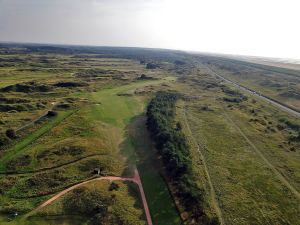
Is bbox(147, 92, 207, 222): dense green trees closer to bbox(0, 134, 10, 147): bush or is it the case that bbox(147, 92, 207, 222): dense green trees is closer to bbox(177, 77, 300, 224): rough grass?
bbox(177, 77, 300, 224): rough grass

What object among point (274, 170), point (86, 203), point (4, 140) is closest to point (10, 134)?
point (4, 140)

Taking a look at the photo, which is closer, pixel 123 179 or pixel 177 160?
pixel 123 179

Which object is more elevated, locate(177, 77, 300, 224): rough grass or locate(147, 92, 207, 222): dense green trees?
locate(147, 92, 207, 222): dense green trees

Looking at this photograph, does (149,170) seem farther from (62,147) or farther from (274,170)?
(274,170)

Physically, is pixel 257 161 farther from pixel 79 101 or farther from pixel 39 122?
pixel 79 101

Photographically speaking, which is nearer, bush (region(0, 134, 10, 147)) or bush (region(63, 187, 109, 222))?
bush (region(63, 187, 109, 222))

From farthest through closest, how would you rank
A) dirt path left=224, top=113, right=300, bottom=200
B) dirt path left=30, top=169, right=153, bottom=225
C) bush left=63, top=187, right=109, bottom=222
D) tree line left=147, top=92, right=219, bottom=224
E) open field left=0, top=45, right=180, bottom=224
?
dirt path left=224, top=113, right=300, bottom=200, open field left=0, top=45, right=180, bottom=224, tree line left=147, top=92, right=219, bottom=224, dirt path left=30, top=169, right=153, bottom=225, bush left=63, top=187, right=109, bottom=222

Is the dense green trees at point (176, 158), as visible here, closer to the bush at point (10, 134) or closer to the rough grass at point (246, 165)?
the rough grass at point (246, 165)

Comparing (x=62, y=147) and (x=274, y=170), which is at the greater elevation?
(x=62, y=147)

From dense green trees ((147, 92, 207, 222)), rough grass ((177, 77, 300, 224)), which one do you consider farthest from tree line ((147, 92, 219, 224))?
rough grass ((177, 77, 300, 224))

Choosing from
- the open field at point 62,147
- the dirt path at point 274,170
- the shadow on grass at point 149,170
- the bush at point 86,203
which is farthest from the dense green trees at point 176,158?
the dirt path at point 274,170
